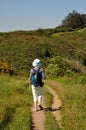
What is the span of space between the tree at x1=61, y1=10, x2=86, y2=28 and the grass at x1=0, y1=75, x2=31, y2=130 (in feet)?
278

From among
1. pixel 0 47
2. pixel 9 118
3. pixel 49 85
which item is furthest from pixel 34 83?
pixel 0 47

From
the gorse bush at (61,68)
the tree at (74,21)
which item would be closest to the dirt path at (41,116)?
the gorse bush at (61,68)

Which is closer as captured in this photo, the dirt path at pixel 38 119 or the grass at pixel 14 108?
the grass at pixel 14 108

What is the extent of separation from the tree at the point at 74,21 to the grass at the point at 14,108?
84789 mm

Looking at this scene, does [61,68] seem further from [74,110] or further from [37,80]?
[74,110]

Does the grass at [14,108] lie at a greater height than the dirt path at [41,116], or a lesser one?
greater

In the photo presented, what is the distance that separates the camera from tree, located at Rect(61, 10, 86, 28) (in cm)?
10500

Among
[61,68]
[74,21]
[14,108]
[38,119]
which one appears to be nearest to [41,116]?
[38,119]

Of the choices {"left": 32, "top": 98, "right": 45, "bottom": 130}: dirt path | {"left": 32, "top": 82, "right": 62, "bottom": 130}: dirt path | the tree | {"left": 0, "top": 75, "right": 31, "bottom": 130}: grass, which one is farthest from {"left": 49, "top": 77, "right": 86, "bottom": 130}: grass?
the tree

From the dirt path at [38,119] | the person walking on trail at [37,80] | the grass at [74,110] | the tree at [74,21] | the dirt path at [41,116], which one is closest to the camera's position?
the grass at [74,110]

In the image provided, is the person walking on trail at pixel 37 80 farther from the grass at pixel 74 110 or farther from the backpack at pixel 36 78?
the grass at pixel 74 110

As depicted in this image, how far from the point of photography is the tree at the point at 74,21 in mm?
105000

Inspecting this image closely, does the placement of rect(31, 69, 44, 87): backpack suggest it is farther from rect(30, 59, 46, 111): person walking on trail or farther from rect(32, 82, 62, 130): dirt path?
rect(32, 82, 62, 130): dirt path

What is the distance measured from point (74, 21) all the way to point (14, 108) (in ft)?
298
